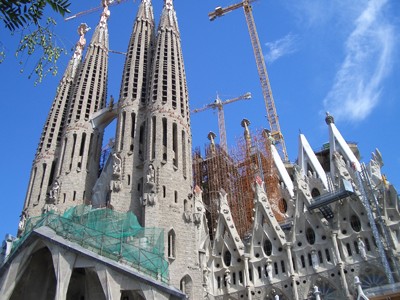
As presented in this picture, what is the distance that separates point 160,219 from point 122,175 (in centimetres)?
409

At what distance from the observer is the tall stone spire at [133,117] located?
76.0ft

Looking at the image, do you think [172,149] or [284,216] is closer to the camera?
[172,149]

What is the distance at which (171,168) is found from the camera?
2323cm

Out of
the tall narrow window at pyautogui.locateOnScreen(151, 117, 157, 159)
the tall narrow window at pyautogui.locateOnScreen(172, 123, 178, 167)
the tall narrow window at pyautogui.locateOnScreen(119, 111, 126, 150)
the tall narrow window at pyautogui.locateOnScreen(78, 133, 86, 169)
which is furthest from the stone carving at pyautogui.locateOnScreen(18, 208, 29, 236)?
the tall narrow window at pyautogui.locateOnScreen(172, 123, 178, 167)

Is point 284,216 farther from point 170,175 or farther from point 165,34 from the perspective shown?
point 165,34

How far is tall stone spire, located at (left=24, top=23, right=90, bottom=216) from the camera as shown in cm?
2645

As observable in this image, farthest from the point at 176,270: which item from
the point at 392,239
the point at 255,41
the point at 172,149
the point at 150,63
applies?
the point at 255,41

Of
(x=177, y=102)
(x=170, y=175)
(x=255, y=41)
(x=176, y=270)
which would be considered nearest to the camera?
(x=176, y=270)

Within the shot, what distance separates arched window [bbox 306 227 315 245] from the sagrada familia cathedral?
0.24 ft

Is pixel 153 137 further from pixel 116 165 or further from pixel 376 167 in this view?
pixel 376 167

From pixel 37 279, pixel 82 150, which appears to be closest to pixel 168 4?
pixel 82 150

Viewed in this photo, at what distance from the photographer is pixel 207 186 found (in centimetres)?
3216

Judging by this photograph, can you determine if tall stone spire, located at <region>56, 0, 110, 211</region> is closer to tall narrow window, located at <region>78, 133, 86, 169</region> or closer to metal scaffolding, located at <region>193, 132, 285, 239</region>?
tall narrow window, located at <region>78, 133, 86, 169</region>

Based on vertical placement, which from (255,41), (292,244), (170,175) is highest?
(255,41)
